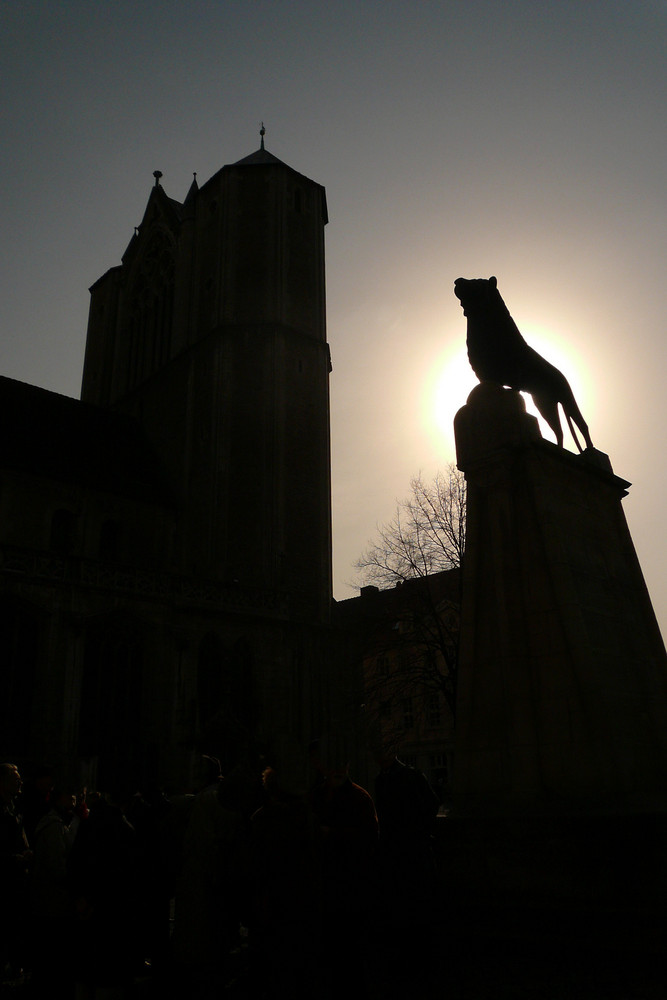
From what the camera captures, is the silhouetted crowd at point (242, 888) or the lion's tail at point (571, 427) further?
the lion's tail at point (571, 427)

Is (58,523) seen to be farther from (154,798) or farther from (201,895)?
(201,895)

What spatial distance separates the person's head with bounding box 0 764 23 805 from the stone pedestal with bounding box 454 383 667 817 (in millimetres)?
3451

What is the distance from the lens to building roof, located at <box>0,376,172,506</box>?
30703mm

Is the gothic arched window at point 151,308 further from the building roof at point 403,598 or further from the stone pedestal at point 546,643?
the stone pedestal at point 546,643

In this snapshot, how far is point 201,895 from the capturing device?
15.2ft

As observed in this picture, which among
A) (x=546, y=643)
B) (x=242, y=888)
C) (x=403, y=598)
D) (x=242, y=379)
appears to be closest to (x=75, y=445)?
(x=242, y=379)

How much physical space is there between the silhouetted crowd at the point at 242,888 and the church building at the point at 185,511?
11.1 metres

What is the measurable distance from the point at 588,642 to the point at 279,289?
1362 inches

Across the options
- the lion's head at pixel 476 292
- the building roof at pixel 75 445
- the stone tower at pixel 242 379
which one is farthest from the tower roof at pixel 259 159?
the lion's head at pixel 476 292

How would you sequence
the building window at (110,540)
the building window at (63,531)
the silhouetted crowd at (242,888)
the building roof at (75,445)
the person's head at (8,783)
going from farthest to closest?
the building window at (110,540) → the building roof at (75,445) → the building window at (63,531) → the person's head at (8,783) → the silhouetted crowd at (242,888)

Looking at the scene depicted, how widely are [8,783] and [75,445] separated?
99.2ft

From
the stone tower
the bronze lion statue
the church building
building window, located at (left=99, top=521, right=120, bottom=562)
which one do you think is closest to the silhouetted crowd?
the bronze lion statue

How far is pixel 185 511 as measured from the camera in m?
35.4

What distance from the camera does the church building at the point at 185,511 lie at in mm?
22984
